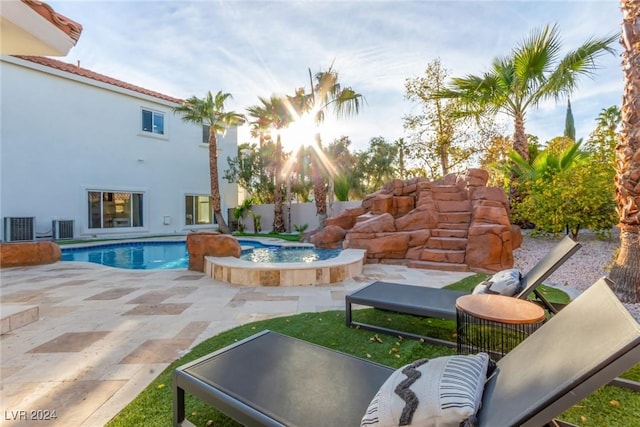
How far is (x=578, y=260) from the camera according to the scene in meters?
6.93

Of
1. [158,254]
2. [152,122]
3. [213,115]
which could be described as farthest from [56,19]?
[152,122]

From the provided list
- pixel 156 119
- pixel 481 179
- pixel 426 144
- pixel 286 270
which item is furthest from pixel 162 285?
pixel 426 144

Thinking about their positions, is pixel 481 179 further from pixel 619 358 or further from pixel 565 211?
pixel 619 358

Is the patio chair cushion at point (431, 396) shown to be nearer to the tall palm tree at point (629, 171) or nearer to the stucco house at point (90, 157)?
the tall palm tree at point (629, 171)

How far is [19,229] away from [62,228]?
137 centimetres

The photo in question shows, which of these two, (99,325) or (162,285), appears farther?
(162,285)

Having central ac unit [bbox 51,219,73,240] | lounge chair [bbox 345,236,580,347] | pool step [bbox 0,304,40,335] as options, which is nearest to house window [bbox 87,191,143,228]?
central ac unit [bbox 51,219,73,240]

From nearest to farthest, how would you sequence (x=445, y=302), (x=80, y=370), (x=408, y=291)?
(x=80, y=370) < (x=445, y=302) < (x=408, y=291)

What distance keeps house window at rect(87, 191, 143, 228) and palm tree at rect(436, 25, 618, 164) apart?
1515 centimetres

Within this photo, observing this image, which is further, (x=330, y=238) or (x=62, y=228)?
(x=62, y=228)

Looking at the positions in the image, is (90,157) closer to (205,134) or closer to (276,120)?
(205,134)

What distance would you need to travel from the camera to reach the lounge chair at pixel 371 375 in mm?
1134

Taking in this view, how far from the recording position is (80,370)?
284cm

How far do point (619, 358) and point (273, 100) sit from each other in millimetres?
15152
